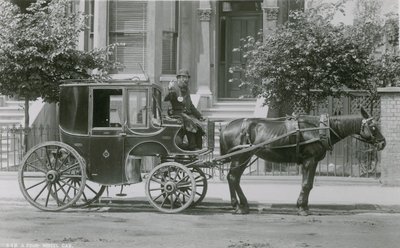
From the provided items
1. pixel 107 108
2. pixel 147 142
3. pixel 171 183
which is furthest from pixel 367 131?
pixel 107 108

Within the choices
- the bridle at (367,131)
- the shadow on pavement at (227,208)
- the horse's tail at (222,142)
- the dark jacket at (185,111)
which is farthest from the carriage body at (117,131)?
the bridle at (367,131)

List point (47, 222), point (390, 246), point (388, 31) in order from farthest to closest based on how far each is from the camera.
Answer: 1. point (388, 31)
2. point (47, 222)
3. point (390, 246)

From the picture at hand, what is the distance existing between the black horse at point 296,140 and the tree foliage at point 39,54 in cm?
644

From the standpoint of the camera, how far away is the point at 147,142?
1132 cm

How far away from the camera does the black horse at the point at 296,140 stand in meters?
11.1

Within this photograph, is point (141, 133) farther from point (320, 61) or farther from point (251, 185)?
point (320, 61)

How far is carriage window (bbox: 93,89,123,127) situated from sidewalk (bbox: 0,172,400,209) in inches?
79.4

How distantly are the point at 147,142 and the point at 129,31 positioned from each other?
28.6ft

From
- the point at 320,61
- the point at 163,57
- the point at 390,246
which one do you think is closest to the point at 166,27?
the point at 163,57

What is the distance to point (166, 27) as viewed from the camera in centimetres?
1966

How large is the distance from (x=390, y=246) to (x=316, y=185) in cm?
651

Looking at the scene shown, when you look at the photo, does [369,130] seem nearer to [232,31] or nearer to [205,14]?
[205,14]

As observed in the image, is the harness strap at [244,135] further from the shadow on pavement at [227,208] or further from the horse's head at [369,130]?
the horse's head at [369,130]

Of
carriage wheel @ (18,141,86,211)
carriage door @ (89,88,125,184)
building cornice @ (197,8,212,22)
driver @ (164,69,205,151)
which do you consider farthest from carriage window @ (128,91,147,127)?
building cornice @ (197,8,212,22)
